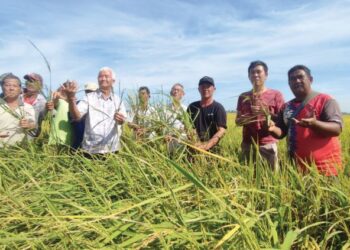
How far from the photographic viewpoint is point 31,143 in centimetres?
400

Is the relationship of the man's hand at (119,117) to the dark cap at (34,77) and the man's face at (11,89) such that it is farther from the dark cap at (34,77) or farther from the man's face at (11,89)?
the man's face at (11,89)

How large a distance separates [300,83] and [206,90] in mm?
1140

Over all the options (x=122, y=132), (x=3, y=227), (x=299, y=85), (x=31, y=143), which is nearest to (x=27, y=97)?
(x=31, y=143)

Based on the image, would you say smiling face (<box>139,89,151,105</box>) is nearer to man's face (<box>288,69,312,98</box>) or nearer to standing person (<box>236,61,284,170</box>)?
standing person (<box>236,61,284,170</box>)

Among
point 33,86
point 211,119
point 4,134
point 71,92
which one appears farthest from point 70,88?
point 211,119

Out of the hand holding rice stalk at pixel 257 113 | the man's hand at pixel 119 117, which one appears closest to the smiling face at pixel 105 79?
the man's hand at pixel 119 117

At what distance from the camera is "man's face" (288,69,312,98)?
3295 millimetres

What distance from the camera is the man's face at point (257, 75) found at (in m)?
3.89

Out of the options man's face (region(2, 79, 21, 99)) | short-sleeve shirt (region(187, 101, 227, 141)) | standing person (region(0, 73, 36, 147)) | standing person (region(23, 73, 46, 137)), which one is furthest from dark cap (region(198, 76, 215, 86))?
man's face (region(2, 79, 21, 99))

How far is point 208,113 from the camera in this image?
407 centimetres

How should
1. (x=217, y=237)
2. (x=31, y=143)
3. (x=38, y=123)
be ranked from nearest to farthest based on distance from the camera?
(x=217, y=237) < (x=31, y=143) < (x=38, y=123)

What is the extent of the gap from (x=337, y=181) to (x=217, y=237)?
0.91 metres

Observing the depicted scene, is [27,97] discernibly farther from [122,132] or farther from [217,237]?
[217,237]

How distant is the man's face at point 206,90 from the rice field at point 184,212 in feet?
4.61
